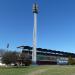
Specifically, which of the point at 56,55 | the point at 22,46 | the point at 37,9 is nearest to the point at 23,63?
the point at 37,9

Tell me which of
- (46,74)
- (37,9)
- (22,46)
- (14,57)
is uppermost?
(37,9)

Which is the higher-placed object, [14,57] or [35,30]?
[35,30]

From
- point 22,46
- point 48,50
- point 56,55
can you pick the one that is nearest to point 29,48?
point 22,46

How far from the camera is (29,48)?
479 feet

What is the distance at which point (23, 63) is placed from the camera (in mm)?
107250

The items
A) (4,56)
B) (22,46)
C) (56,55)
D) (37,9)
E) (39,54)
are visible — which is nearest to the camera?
(4,56)

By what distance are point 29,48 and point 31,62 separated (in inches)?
1552

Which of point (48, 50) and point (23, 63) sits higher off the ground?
point (48, 50)

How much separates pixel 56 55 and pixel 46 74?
128586 millimetres

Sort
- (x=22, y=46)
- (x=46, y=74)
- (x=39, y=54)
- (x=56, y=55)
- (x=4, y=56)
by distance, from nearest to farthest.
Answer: (x=46, y=74) → (x=4, y=56) → (x=22, y=46) → (x=39, y=54) → (x=56, y=55)

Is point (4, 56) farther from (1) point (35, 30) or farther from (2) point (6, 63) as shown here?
(1) point (35, 30)

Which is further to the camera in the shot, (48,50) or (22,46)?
(48,50)

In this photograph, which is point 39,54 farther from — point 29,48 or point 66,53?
point 66,53

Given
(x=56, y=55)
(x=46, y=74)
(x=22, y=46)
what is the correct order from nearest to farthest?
(x=46, y=74)
(x=22, y=46)
(x=56, y=55)
